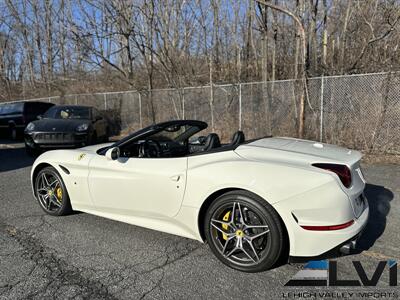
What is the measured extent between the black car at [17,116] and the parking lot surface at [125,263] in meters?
9.73

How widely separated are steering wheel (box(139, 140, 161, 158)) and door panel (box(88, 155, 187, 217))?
0.84ft

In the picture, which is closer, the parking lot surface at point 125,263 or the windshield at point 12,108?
the parking lot surface at point 125,263

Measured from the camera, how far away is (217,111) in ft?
37.1

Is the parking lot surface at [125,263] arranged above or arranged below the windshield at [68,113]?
below

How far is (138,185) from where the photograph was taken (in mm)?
3252

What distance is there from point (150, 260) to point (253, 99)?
8.15 metres

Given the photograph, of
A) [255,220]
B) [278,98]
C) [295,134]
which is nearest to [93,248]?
[255,220]

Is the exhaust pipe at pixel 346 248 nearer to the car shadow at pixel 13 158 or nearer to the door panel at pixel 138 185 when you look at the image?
the door panel at pixel 138 185

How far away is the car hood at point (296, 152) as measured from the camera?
2779mm

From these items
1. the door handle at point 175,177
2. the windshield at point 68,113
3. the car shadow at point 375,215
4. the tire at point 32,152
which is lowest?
the car shadow at point 375,215

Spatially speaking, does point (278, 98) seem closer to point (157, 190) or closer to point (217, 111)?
point (217, 111)

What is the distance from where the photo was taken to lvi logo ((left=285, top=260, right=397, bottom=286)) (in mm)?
2578

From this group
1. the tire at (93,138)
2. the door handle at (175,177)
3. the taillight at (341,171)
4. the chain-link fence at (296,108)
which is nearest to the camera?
the taillight at (341,171)

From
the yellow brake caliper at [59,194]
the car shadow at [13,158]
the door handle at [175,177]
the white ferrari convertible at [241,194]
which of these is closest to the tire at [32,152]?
the car shadow at [13,158]
